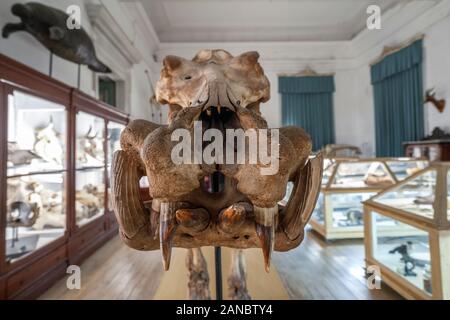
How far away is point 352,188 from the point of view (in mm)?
3143

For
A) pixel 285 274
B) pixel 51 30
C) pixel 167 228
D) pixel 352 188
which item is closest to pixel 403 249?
pixel 285 274

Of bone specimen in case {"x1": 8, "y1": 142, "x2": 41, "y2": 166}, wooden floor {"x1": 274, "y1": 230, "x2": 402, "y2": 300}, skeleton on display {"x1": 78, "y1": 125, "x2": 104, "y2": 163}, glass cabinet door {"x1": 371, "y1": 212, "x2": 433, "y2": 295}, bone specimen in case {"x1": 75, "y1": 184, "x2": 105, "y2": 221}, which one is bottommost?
wooden floor {"x1": 274, "y1": 230, "x2": 402, "y2": 300}

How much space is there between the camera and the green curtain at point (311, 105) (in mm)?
6996

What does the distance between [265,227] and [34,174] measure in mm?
2133

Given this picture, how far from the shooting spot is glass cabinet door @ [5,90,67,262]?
5.75 feet

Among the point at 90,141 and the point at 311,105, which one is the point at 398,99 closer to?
the point at 311,105

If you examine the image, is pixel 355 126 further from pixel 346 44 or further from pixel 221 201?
pixel 221 201

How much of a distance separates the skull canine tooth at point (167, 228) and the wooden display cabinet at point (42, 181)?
5.60ft

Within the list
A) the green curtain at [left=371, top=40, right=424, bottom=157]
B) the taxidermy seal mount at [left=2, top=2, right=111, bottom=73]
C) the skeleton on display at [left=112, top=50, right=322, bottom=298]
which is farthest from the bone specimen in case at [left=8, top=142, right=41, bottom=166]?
the green curtain at [left=371, top=40, right=424, bottom=157]

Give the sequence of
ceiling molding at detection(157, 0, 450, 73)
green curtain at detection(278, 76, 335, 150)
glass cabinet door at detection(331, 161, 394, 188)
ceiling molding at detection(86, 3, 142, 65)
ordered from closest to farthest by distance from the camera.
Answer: ceiling molding at detection(86, 3, 142, 65), glass cabinet door at detection(331, 161, 394, 188), ceiling molding at detection(157, 0, 450, 73), green curtain at detection(278, 76, 335, 150)

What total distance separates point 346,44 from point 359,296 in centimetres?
687

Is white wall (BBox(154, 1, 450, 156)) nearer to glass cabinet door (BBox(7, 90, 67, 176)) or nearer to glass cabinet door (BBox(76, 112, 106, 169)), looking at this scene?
glass cabinet door (BBox(76, 112, 106, 169))

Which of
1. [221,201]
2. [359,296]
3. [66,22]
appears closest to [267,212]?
[221,201]

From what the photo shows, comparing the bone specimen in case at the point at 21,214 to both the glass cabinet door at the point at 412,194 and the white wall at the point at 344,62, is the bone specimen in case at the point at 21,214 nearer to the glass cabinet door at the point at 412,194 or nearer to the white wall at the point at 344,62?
the glass cabinet door at the point at 412,194
